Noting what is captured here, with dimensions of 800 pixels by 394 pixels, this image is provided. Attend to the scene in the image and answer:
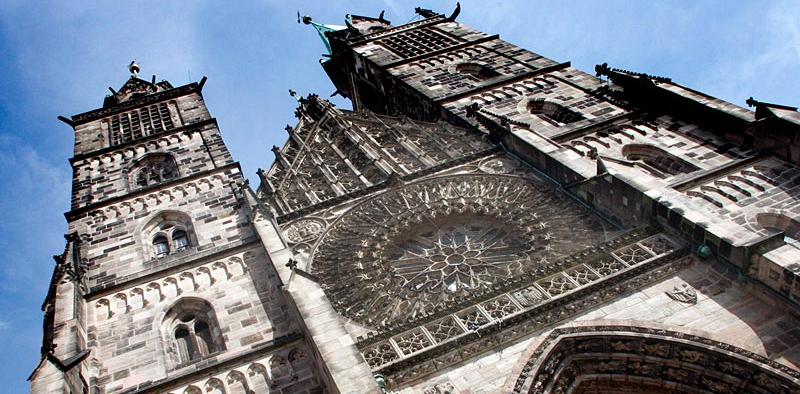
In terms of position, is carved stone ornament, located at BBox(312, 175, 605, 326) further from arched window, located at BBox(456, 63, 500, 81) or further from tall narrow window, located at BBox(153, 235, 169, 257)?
arched window, located at BBox(456, 63, 500, 81)

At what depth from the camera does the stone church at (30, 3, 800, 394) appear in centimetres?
1210

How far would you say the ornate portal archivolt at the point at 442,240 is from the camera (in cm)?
1492

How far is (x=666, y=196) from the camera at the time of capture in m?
14.2

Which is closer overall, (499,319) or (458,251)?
(499,319)

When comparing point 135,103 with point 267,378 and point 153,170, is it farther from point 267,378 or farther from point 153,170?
point 267,378

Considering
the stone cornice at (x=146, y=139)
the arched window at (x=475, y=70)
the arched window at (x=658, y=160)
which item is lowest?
the arched window at (x=658, y=160)

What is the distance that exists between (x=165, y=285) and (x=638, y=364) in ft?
33.6

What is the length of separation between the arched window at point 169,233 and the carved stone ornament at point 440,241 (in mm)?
4550

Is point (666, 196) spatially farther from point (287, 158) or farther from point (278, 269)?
point (287, 158)

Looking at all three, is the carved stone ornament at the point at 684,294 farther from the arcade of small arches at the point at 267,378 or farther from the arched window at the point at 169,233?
the arched window at the point at 169,233

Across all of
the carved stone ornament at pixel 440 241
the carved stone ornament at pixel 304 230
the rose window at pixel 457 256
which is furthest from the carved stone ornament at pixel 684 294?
the carved stone ornament at pixel 304 230

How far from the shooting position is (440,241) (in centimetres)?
1683

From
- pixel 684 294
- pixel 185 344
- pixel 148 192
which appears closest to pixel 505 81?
pixel 148 192

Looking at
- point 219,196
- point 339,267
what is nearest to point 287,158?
point 219,196
